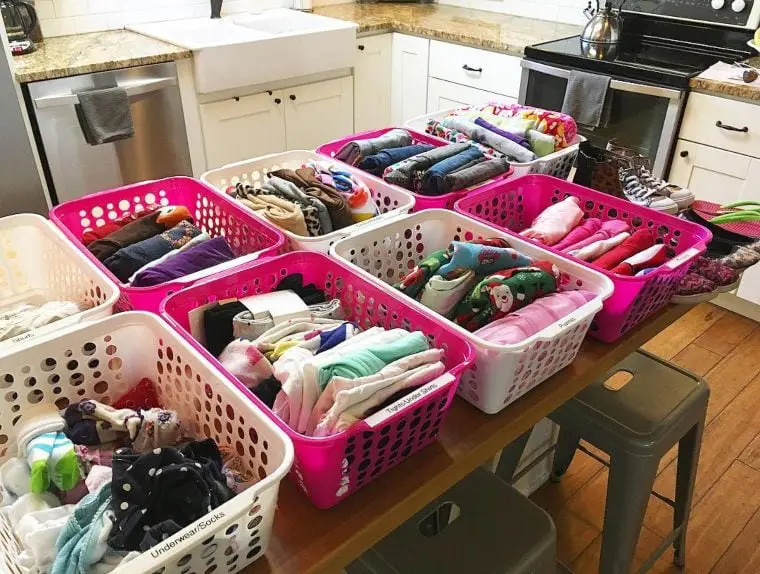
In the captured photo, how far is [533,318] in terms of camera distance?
3.37 ft

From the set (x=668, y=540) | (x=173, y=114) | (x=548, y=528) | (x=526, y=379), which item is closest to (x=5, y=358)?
(x=526, y=379)

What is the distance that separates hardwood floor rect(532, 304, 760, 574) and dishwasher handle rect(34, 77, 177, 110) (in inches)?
82.5

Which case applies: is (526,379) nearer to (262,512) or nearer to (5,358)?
(262,512)

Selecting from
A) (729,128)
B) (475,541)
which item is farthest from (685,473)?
(729,128)

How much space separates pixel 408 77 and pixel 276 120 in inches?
33.1

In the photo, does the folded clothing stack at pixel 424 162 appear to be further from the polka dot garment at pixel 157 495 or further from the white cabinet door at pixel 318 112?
the white cabinet door at pixel 318 112

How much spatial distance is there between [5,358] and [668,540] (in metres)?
1.59

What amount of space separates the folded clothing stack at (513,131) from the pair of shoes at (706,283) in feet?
1.67

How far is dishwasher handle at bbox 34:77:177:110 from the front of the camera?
240 cm

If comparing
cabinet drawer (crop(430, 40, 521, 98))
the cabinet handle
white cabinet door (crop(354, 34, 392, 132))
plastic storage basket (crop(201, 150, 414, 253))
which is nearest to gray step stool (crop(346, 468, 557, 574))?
plastic storage basket (crop(201, 150, 414, 253))

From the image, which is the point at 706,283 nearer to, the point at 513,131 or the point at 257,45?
the point at 513,131

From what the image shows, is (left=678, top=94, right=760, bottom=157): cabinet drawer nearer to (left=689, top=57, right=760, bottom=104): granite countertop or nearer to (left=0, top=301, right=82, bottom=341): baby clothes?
(left=689, top=57, right=760, bottom=104): granite countertop

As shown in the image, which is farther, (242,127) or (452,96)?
(452,96)

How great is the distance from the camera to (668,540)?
1.70 meters
